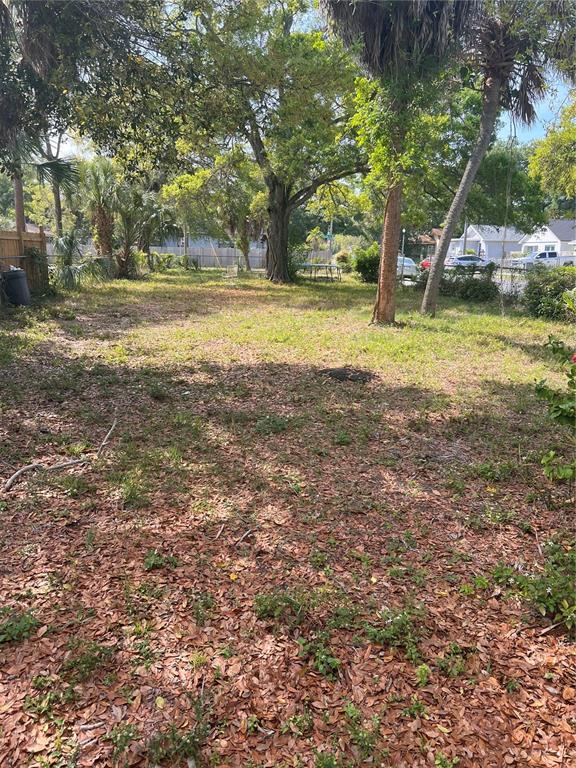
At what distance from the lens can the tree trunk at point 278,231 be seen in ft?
67.4

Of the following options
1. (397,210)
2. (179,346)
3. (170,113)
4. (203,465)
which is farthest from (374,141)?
(203,465)

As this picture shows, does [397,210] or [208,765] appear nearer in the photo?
[208,765]

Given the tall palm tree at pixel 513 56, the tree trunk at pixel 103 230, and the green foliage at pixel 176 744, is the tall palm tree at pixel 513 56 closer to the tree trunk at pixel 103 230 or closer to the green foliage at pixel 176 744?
the green foliage at pixel 176 744

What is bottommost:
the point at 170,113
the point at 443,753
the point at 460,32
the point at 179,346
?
the point at 443,753

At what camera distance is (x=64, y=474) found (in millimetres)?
3885

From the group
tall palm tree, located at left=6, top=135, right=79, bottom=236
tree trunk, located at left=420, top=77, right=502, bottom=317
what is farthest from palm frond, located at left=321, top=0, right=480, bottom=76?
tall palm tree, located at left=6, top=135, right=79, bottom=236

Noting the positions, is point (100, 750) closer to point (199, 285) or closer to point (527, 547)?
point (527, 547)

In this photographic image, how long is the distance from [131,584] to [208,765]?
1086mm

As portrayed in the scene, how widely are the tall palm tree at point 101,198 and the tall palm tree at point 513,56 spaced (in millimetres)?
12476

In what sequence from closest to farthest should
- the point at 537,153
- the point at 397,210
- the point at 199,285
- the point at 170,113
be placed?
the point at 170,113, the point at 397,210, the point at 537,153, the point at 199,285

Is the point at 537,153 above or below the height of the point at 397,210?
above

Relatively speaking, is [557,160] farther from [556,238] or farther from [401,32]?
[556,238]

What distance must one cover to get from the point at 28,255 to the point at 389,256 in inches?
346

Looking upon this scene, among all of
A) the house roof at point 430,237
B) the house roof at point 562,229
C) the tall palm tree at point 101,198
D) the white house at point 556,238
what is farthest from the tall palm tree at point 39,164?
the house roof at point 562,229
